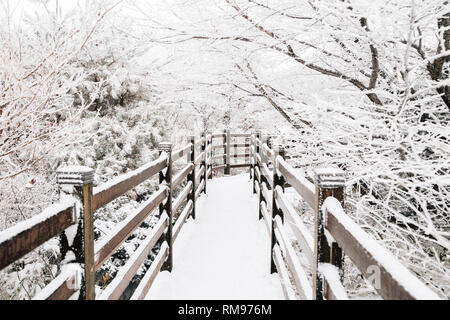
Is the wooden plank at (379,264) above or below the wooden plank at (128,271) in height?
above

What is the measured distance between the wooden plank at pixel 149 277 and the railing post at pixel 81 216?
0.92 metres

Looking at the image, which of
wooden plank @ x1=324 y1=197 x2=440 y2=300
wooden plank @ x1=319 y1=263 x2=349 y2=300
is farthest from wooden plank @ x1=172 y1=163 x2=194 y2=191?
wooden plank @ x1=324 y1=197 x2=440 y2=300

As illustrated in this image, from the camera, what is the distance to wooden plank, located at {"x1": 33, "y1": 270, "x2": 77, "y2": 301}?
134 centimetres

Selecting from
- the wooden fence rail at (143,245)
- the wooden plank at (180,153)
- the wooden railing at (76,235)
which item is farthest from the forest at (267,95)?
the wooden railing at (76,235)

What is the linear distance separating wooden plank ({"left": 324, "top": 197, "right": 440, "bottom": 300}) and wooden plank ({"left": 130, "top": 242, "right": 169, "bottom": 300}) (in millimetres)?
1713

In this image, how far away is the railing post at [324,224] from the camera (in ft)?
5.38

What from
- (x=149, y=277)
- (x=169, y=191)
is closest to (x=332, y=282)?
(x=149, y=277)

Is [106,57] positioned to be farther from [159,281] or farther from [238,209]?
[159,281]

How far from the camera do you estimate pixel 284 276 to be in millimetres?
2838

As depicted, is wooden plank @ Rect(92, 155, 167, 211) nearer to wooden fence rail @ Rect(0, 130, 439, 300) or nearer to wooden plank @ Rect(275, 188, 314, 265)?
wooden fence rail @ Rect(0, 130, 439, 300)

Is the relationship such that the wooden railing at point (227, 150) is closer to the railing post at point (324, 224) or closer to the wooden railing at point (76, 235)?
the wooden railing at point (76, 235)

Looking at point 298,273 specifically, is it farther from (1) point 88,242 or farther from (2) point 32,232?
(2) point 32,232

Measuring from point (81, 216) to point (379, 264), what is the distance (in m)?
1.36
